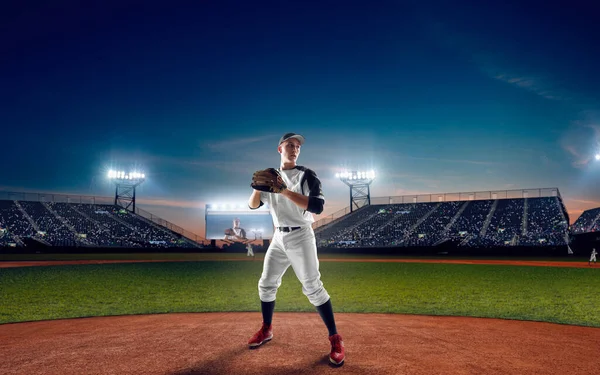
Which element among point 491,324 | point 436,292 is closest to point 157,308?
point 491,324

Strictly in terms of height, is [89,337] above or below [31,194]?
below

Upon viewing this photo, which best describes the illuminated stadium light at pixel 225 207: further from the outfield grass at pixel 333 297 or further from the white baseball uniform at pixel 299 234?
the white baseball uniform at pixel 299 234

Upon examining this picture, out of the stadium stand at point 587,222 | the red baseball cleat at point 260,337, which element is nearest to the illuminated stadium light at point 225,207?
the stadium stand at point 587,222

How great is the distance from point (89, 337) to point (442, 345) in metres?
4.14

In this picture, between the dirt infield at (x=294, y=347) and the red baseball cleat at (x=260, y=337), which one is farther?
the red baseball cleat at (x=260, y=337)

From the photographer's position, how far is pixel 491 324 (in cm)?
586

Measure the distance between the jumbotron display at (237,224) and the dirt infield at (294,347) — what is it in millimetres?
34719

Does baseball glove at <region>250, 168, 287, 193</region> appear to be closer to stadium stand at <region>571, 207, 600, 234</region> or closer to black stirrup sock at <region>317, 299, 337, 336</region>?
black stirrup sock at <region>317, 299, 337, 336</region>

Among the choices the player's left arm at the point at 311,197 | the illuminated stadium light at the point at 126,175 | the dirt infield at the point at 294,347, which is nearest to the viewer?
the dirt infield at the point at 294,347

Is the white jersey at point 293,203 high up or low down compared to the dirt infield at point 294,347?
up

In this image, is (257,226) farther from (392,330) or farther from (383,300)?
(392,330)

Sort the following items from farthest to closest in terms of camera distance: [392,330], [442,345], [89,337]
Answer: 1. [392,330]
2. [89,337]
3. [442,345]

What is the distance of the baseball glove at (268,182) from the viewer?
3.72 meters

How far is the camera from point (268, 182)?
12.2 feet
